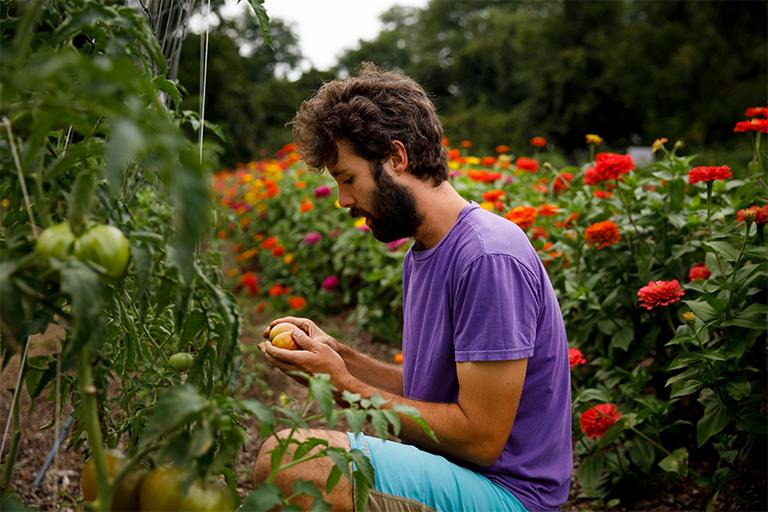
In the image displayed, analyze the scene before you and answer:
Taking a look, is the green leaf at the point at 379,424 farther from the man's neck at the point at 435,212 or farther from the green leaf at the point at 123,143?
the man's neck at the point at 435,212

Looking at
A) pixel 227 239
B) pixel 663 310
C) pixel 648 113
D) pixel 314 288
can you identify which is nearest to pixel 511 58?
pixel 648 113

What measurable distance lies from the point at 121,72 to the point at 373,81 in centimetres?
125

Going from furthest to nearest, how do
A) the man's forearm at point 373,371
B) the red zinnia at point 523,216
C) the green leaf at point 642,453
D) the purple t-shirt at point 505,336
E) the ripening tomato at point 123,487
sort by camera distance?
the red zinnia at point 523,216 < the green leaf at point 642,453 < the man's forearm at point 373,371 < the purple t-shirt at point 505,336 < the ripening tomato at point 123,487

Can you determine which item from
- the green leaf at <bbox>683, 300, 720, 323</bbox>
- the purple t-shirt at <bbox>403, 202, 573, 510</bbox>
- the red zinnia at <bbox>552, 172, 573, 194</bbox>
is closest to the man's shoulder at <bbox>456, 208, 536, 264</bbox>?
the purple t-shirt at <bbox>403, 202, 573, 510</bbox>

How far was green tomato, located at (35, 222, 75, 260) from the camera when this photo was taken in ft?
2.62

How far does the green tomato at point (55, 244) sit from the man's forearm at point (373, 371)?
118cm

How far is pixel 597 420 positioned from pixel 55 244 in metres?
1.80

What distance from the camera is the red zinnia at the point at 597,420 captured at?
2.23 m

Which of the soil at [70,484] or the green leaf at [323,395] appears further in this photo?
the soil at [70,484]

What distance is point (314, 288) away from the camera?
5.19 metres

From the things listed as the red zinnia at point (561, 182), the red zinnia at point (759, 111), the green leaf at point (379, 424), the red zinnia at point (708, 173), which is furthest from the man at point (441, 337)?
the red zinnia at point (561, 182)

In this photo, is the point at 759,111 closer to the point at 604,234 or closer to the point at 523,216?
the point at 604,234

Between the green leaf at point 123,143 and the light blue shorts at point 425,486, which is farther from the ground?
the green leaf at point 123,143

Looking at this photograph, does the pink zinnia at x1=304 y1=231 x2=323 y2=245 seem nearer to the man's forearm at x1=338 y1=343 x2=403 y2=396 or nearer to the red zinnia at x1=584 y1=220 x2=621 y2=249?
the red zinnia at x1=584 y1=220 x2=621 y2=249
